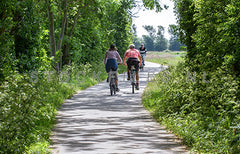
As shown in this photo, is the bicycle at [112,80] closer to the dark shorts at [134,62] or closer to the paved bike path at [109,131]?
the dark shorts at [134,62]

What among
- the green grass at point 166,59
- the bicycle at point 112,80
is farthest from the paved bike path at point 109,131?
the green grass at point 166,59

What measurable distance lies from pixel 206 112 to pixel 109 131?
2.13 metres

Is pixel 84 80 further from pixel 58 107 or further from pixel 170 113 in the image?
pixel 170 113

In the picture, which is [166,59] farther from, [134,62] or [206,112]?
[206,112]

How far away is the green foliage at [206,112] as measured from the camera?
7.20 m

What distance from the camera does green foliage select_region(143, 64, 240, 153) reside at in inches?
283

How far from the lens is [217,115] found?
866 centimetres

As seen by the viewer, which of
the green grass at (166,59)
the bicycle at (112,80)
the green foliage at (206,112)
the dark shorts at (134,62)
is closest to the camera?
the green foliage at (206,112)

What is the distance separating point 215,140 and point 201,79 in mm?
3024

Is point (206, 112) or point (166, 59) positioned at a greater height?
point (166, 59)

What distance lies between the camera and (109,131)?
9.47 meters

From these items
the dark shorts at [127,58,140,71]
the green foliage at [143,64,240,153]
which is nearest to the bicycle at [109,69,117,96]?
the dark shorts at [127,58,140,71]

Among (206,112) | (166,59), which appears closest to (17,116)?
(206,112)

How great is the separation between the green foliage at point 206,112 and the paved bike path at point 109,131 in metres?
0.34
